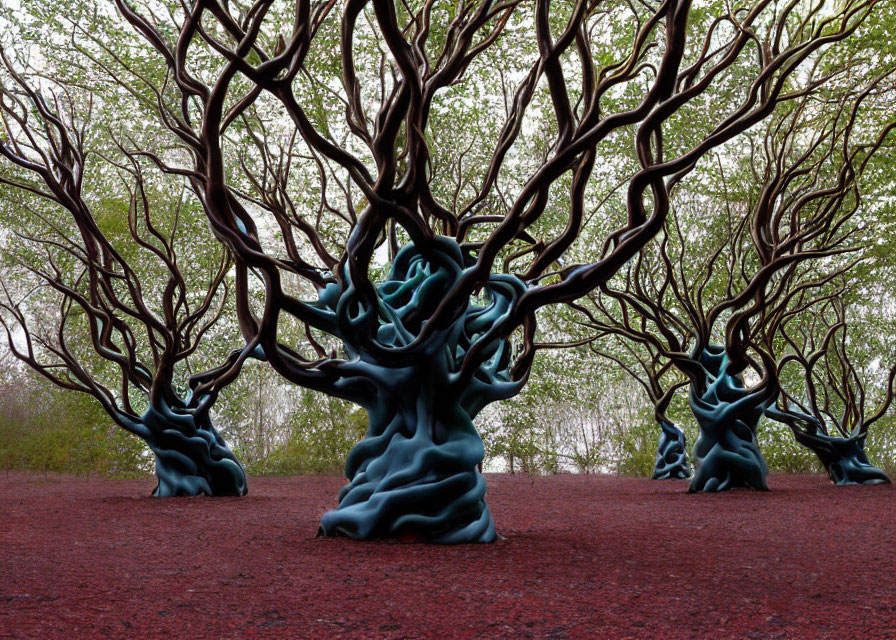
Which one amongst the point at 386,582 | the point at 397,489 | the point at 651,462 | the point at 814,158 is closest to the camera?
the point at 386,582

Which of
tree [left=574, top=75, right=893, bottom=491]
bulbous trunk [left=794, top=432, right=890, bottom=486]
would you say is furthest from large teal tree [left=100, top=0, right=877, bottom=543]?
bulbous trunk [left=794, top=432, right=890, bottom=486]

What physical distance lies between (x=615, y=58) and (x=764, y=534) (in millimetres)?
5182

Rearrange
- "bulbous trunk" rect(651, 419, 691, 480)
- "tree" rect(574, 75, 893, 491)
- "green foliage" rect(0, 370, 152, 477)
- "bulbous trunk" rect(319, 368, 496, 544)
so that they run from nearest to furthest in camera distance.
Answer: "bulbous trunk" rect(319, 368, 496, 544), "tree" rect(574, 75, 893, 491), "bulbous trunk" rect(651, 419, 691, 480), "green foliage" rect(0, 370, 152, 477)

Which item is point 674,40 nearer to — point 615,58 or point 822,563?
point 822,563

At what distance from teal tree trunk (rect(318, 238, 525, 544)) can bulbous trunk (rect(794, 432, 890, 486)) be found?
17.1 feet

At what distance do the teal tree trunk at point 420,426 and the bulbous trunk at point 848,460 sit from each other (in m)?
5.20

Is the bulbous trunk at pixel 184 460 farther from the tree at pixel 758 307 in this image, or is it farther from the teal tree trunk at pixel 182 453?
the tree at pixel 758 307

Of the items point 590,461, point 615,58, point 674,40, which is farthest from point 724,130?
point 590,461

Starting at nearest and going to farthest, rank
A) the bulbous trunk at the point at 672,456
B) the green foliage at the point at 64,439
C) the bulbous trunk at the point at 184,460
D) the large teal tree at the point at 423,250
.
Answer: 1. the large teal tree at the point at 423,250
2. the bulbous trunk at the point at 184,460
3. the bulbous trunk at the point at 672,456
4. the green foliage at the point at 64,439

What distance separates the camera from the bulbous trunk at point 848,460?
8062 millimetres

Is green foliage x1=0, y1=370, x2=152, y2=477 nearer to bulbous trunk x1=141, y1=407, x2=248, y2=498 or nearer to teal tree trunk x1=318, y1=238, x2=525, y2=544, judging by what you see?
bulbous trunk x1=141, y1=407, x2=248, y2=498

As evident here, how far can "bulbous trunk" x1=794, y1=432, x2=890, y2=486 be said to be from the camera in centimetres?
806

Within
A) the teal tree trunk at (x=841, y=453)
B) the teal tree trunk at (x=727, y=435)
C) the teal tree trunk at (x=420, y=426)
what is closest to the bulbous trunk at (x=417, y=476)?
the teal tree trunk at (x=420, y=426)

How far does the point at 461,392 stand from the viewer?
4.12 m
